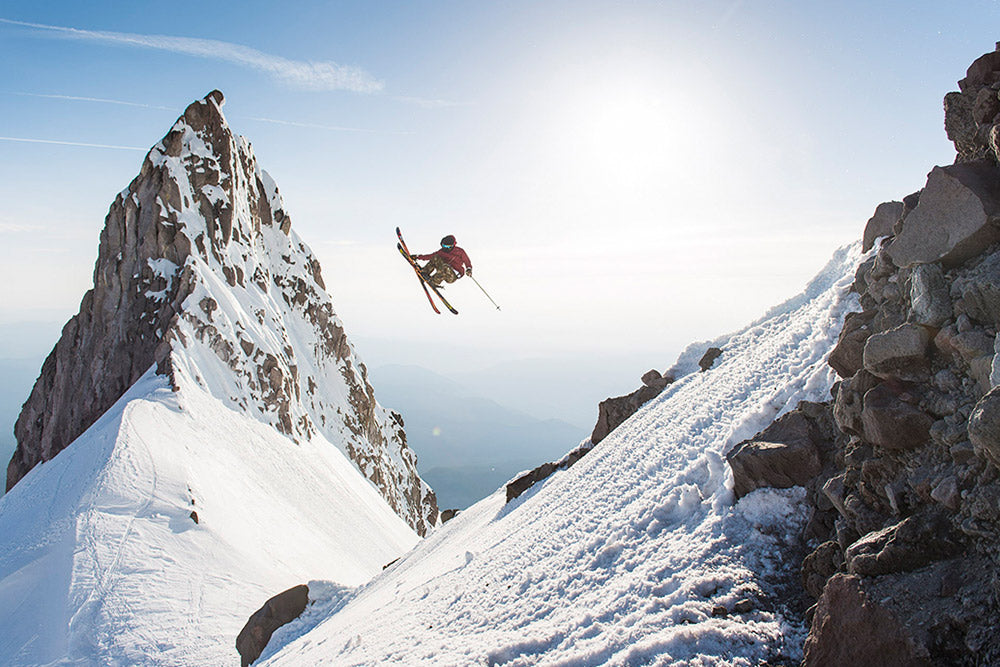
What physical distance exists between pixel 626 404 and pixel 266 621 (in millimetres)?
12550

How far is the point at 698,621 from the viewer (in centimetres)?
523

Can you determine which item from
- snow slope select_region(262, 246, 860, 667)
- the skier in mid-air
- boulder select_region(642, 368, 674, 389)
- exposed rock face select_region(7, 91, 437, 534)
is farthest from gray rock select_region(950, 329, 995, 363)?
exposed rock face select_region(7, 91, 437, 534)

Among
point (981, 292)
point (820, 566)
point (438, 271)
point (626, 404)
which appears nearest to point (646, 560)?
point (820, 566)

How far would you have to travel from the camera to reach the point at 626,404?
16.2 meters

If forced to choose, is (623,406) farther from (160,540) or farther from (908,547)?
(160,540)

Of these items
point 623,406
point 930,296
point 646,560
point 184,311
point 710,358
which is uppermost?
point 184,311

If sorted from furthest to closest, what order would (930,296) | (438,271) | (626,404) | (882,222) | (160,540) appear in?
1. (160,540)
2. (438,271)
3. (626,404)
4. (882,222)
5. (930,296)

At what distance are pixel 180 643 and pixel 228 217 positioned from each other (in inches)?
1373

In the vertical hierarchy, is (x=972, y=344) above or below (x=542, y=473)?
below

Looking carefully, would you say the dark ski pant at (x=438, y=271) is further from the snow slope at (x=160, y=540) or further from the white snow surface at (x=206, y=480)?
the snow slope at (x=160, y=540)

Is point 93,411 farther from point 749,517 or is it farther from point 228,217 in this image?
point 749,517

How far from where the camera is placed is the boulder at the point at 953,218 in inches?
202

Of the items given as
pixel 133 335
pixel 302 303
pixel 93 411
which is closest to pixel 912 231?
pixel 133 335

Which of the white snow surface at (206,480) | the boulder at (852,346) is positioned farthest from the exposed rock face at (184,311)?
the boulder at (852,346)
